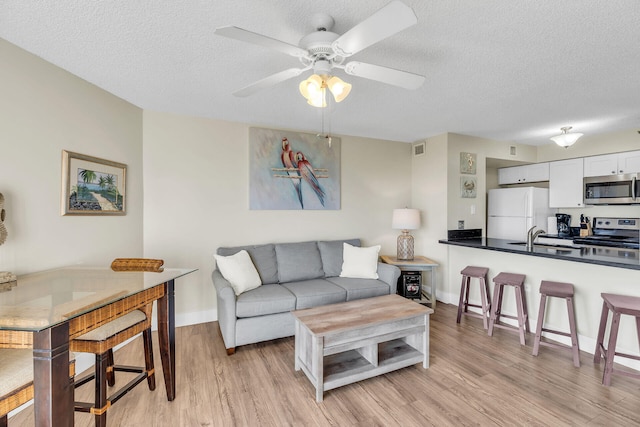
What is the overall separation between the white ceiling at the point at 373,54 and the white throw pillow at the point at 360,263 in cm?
162

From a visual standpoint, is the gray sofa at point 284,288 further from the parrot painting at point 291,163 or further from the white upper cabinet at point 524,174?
the white upper cabinet at point 524,174

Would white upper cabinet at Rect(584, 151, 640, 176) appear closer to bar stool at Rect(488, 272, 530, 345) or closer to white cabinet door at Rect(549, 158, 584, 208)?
white cabinet door at Rect(549, 158, 584, 208)

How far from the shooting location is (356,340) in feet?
6.94

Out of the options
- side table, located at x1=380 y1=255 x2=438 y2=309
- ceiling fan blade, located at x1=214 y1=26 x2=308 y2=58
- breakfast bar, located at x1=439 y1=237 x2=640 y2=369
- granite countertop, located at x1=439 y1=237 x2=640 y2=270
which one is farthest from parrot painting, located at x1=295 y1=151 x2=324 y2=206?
ceiling fan blade, located at x1=214 y1=26 x2=308 y2=58

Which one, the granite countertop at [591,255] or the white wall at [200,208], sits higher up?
the white wall at [200,208]

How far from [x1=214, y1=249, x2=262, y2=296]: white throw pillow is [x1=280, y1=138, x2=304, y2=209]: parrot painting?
3.74 feet

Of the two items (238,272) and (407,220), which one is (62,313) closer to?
(238,272)

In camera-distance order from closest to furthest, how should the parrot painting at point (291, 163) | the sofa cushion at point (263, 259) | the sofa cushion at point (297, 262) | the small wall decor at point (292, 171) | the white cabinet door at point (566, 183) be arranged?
the sofa cushion at point (263, 259)
the sofa cushion at point (297, 262)
the small wall decor at point (292, 171)
the parrot painting at point (291, 163)
the white cabinet door at point (566, 183)

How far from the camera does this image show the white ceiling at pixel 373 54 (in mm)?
1520

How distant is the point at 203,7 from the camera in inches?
58.9

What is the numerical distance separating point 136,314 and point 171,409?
0.70 meters

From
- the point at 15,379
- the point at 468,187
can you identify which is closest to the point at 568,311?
the point at 468,187

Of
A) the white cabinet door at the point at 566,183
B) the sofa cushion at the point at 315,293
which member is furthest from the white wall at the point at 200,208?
the white cabinet door at the point at 566,183

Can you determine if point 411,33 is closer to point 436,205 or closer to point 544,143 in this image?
point 436,205
